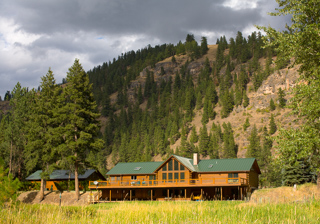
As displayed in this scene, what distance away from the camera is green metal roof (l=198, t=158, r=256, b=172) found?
42344 millimetres

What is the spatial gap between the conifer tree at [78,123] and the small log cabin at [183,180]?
447 cm

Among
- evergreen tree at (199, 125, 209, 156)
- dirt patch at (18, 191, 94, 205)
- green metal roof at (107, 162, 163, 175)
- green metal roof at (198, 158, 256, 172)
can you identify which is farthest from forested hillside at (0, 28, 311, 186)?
green metal roof at (198, 158, 256, 172)

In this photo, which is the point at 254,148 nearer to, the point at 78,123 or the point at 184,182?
the point at 184,182

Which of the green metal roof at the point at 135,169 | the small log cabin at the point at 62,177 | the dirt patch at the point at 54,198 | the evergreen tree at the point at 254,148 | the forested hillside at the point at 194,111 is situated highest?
the forested hillside at the point at 194,111

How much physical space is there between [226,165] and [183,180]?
6014 mm

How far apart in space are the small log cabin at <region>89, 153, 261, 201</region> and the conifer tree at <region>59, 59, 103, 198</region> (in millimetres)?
4470

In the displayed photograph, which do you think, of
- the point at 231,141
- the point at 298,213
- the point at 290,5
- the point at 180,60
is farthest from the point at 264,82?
the point at 298,213

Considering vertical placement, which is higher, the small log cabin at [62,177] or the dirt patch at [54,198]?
the small log cabin at [62,177]

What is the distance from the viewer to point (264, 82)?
123 metres

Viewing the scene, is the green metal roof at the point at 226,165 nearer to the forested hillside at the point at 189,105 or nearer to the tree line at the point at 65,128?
the tree line at the point at 65,128

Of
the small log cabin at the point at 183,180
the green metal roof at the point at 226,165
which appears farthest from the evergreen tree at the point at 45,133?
the green metal roof at the point at 226,165

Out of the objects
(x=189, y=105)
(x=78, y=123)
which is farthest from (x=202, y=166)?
(x=189, y=105)

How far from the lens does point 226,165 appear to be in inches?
1716

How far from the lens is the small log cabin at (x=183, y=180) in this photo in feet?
136
